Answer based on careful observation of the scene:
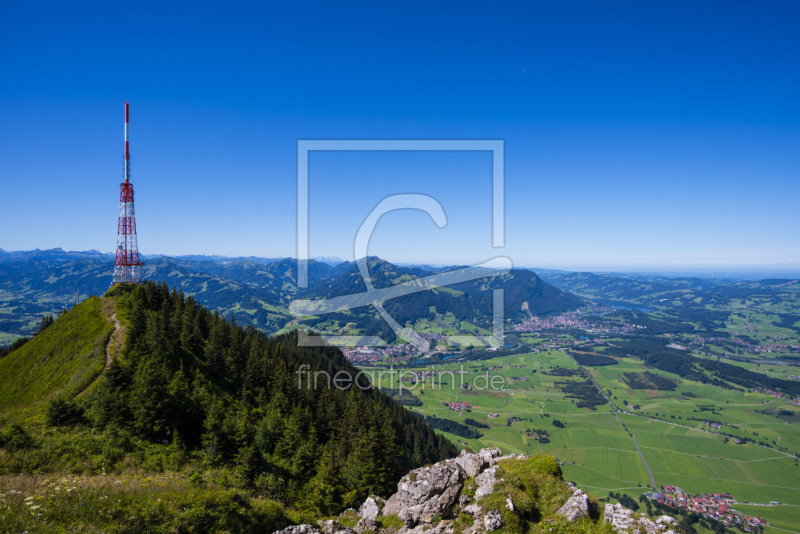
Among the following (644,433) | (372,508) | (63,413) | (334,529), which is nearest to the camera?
(334,529)

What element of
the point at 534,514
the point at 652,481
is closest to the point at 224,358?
the point at 534,514

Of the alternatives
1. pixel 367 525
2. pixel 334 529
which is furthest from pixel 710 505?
pixel 334 529

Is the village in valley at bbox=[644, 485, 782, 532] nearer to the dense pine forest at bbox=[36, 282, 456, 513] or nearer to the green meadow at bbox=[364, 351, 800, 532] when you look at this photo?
the green meadow at bbox=[364, 351, 800, 532]

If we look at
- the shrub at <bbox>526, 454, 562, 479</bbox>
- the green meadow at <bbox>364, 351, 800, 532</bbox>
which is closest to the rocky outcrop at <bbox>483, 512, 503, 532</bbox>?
the shrub at <bbox>526, 454, 562, 479</bbox>

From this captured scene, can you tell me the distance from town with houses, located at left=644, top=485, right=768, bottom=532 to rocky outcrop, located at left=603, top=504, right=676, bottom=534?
345ft

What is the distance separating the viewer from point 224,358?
154 ft

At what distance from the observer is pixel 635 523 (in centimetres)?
1513

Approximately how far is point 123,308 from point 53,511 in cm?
4285

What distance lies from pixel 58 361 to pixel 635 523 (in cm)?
5298

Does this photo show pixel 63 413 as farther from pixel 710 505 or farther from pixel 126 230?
pixel 710 505

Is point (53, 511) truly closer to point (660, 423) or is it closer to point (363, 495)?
point (363, 495)

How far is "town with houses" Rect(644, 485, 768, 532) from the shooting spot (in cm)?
8231

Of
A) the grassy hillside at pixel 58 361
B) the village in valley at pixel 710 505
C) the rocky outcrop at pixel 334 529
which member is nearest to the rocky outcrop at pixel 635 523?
the rocky outcrop at pixel 334 529

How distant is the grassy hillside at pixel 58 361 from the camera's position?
31380mm
